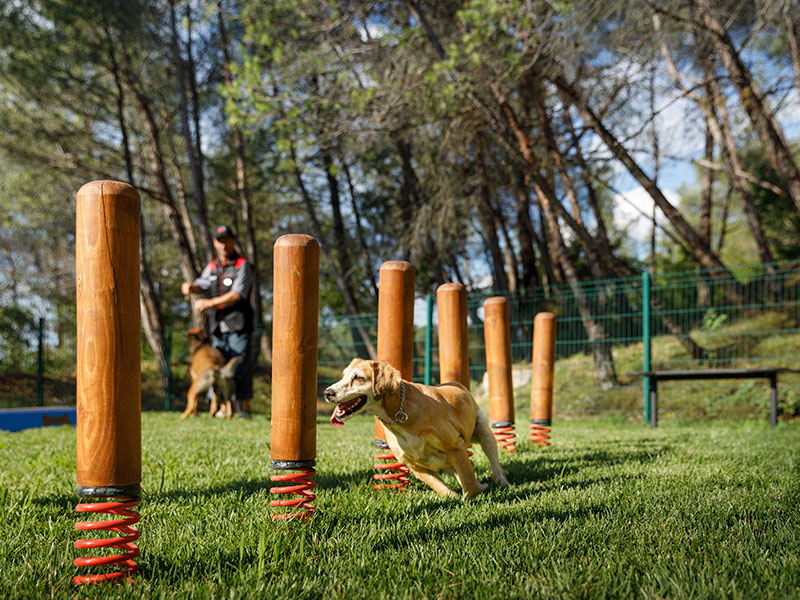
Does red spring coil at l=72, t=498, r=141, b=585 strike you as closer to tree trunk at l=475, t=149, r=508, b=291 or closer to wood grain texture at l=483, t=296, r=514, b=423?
wood grain texture at l=483, t=296, r=514, b=423

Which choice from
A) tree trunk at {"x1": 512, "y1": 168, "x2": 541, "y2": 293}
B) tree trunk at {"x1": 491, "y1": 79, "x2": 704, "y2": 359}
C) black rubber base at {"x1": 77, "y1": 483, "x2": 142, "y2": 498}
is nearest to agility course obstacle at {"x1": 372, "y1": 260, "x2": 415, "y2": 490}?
black rubber base at {"x1": 77, "y1": 483, "x2": 142, "y2": 498}

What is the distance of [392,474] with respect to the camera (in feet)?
12.2

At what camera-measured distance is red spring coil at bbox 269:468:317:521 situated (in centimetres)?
266

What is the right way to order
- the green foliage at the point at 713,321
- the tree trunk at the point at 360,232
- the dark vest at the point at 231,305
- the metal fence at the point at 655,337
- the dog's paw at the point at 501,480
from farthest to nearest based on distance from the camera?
the tree trunk at the point at 360,232
the green foliage at the point at 713,321
the metal fence at the point at 655,337
the dark vest at the point at 231,305
the dog's paw at the point at 501,480

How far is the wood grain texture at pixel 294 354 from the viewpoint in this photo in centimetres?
265

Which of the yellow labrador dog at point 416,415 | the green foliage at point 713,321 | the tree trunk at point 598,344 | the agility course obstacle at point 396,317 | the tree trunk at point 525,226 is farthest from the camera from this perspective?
the tree trunk at point 525,226

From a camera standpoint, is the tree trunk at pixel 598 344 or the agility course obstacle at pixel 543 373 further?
the tree trunk at pixel 598 344

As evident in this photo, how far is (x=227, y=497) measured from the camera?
3.46m

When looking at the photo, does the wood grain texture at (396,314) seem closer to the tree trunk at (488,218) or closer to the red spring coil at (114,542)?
the red spring coil at (114,542)

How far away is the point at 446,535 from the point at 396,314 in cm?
135

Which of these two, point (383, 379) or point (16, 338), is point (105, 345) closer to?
point (383, 379)

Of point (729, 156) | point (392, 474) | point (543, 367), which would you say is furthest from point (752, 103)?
point (392, 474)

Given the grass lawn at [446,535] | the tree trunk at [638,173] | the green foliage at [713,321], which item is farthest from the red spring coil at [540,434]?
the tree trunk at [638,173]

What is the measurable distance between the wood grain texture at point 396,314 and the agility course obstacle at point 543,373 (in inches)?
101
